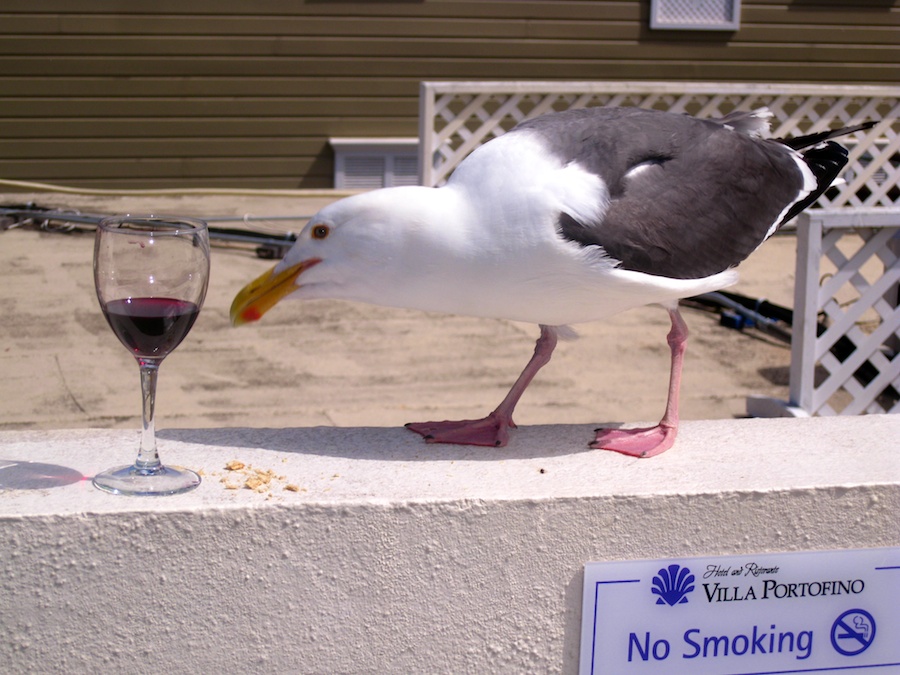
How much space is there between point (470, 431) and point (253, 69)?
8813 millimetres

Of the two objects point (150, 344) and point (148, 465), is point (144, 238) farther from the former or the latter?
point (148, 465)

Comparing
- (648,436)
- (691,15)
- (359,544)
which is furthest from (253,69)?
(359,544)

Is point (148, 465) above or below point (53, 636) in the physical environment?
above

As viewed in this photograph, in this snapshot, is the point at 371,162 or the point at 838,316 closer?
the point at 838,316

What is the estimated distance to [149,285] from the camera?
220cm

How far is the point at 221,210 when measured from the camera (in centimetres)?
1022

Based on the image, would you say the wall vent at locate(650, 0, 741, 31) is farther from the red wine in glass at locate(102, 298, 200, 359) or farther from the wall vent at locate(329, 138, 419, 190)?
the red wine in glass at locate(102, 298, 200, 359)

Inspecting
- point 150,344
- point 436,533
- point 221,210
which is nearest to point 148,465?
point 150,344

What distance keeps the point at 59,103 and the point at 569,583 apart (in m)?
9.87

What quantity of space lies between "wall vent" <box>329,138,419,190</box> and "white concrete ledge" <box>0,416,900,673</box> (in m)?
8.85

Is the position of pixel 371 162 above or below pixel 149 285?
below

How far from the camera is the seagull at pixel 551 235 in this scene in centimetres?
256

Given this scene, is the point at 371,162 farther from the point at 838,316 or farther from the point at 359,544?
the point at 359,544

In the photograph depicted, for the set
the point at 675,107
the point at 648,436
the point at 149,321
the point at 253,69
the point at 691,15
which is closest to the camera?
the point at 149,321
